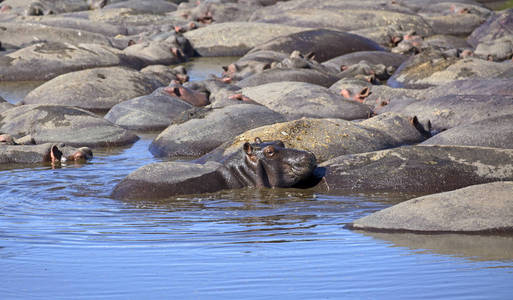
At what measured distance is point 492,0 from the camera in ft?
124

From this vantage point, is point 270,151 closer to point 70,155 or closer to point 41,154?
point 70,155

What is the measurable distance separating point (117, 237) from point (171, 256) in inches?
35.0

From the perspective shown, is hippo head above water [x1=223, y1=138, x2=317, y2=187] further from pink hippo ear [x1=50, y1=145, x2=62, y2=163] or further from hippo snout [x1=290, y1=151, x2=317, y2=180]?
pink hippo ear [x1=50, y1=145, x2=62, y2=163]

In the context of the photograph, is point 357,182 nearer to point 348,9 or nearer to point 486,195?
point 486,195

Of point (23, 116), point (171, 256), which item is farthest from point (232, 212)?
point (23, 116)

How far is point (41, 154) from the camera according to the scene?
1065 centimetres

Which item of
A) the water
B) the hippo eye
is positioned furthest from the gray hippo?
the hippo eye

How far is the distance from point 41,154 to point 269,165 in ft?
11.6

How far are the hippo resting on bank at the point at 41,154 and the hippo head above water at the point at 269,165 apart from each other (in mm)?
2671

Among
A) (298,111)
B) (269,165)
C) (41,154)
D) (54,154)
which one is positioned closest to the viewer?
(269,165)

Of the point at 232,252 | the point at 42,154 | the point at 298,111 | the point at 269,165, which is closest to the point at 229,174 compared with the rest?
the point at 269,165

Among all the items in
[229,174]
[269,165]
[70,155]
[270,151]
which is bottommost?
[70,155]

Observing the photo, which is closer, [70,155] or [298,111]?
[70,155]

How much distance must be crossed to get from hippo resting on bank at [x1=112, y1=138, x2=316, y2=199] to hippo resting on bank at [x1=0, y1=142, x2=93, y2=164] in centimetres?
246
